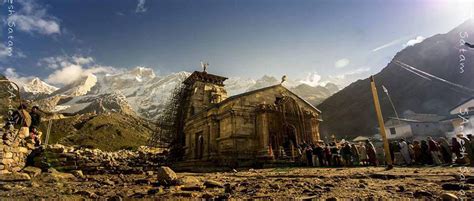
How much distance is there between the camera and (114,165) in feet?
59.3

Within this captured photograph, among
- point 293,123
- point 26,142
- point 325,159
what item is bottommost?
point 325,159

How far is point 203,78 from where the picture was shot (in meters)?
35.7

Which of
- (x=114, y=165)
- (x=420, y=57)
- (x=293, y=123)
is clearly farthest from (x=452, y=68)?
(x=114, y=165)

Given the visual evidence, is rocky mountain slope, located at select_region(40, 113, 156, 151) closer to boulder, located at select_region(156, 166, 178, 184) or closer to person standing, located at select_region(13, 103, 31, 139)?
person standing, located at select_region(13, 103, 31, 139)

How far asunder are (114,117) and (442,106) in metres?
91.8

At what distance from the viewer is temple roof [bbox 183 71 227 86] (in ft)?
116

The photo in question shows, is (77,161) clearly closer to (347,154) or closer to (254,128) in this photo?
(254,128)

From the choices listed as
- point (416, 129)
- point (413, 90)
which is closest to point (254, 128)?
point (416, 129)

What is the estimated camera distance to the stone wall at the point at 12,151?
372 inches

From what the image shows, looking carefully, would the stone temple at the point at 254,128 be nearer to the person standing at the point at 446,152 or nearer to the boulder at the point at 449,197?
the person standing at the point at 446,152

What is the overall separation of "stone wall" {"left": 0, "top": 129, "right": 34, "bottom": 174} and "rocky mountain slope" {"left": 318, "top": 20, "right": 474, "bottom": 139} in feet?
240

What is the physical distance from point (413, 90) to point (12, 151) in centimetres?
9770

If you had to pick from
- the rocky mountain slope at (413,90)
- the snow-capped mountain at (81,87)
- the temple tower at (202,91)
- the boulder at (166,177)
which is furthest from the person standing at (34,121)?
the snow-capped mountain at (81,87)

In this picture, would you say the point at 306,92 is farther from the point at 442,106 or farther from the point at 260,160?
the point at 260,160
